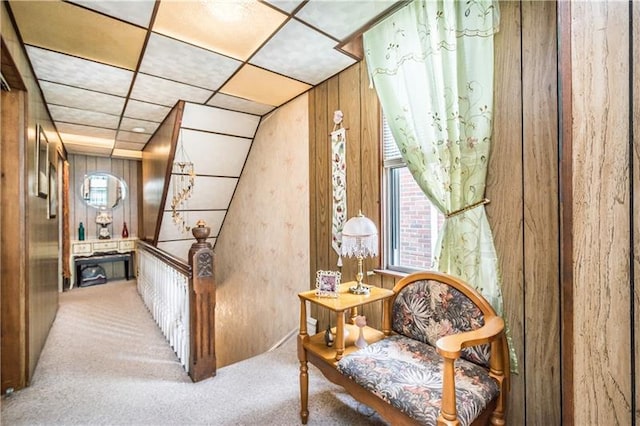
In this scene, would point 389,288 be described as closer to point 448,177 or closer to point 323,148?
point 448,177

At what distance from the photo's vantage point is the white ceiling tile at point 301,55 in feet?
6.35

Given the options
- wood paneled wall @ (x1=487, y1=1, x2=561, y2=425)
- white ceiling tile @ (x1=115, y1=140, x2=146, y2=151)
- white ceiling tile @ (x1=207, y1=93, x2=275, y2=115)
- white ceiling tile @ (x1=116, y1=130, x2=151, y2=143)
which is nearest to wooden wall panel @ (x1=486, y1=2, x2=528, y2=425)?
wood paneled wall @ (x1=487, y1=1, x2=561, y2=425)

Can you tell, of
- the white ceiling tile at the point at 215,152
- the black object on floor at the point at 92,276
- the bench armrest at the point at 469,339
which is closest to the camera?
the bench armrest at the point at 469,339

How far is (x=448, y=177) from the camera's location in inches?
64.0

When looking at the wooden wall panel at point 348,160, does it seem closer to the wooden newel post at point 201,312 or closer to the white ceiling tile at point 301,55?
the white ceiling tile at point 301,55

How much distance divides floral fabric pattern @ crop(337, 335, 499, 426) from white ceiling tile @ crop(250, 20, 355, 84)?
2.05m

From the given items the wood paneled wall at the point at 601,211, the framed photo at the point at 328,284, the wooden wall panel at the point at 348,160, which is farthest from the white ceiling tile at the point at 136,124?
the wood paneled wall at the point at 601,211

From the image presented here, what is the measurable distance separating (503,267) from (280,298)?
239 centimetres

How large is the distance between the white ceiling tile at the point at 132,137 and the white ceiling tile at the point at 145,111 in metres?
0.81

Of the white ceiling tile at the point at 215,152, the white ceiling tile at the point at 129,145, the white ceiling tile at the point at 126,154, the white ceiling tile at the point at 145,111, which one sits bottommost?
the white ceiling tile at the point at 215,152

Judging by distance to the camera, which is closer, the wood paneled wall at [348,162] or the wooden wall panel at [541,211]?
the wooden wall panel at [541,211]

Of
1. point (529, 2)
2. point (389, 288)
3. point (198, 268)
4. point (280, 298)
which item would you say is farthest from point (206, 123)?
point (529, 2)

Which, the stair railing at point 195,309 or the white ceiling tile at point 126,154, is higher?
the white ceiling tile at point 126,154

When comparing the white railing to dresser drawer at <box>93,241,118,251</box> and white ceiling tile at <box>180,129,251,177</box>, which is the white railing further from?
dresser drawer at <box>93,241,118,251</box>
